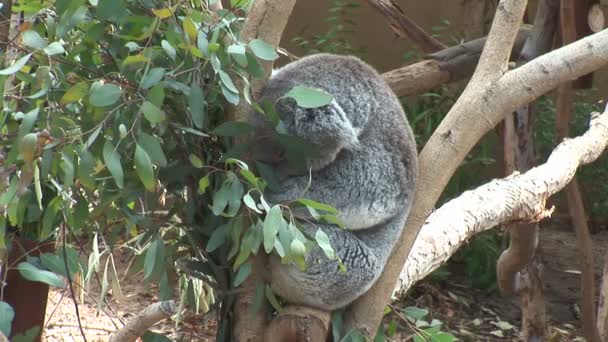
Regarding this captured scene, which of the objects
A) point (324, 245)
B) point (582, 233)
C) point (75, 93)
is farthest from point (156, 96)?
point (582, 233)

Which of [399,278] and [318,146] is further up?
[318,146]

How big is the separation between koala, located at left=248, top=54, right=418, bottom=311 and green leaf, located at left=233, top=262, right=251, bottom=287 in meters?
0.40

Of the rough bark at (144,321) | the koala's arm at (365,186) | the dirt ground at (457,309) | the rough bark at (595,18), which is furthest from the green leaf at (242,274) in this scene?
the rough bark at (595,18)

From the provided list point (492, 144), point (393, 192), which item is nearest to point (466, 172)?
point (492, 144)

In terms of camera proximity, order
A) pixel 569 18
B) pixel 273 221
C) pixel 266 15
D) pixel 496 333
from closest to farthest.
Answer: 1. pixel 273 221
2. pixel 266 15
3. pixel 569 18
4. pixel 496 333

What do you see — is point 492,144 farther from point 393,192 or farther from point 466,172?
point 393,192

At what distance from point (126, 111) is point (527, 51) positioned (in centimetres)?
309

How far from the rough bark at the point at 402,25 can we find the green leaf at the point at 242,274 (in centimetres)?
249

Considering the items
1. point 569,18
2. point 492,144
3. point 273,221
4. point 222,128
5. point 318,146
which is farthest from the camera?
point 492,144

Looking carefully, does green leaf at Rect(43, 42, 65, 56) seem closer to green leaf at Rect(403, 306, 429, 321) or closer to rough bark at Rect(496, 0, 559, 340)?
green leaf at Rect(403, 306, 429, 321)

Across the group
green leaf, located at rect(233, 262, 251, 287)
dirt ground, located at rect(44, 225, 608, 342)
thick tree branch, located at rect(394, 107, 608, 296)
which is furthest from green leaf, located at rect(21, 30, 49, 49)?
dirt ground, located at rect(44, 225, 608, 342)

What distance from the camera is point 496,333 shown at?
5.41 metres

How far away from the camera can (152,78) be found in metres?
1.66

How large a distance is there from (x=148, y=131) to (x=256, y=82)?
360mm
